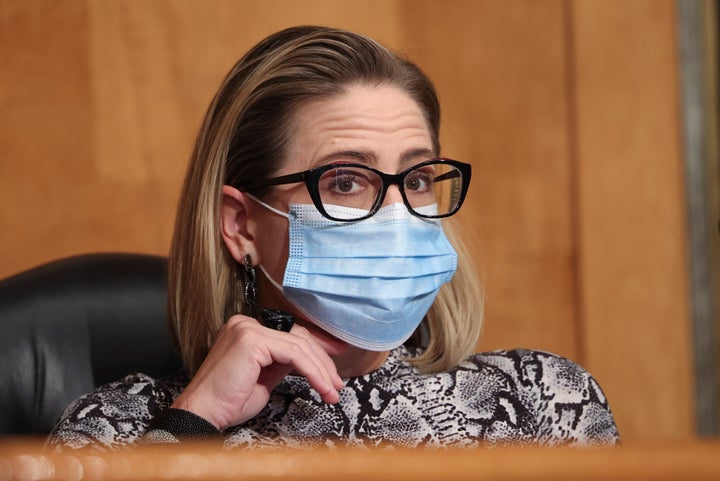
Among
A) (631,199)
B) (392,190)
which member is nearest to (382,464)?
(392,190)

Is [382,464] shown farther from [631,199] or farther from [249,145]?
[631,199]

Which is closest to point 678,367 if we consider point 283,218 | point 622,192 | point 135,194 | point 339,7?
point 622,192

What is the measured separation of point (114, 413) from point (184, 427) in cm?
20

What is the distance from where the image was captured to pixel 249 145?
5.36ft

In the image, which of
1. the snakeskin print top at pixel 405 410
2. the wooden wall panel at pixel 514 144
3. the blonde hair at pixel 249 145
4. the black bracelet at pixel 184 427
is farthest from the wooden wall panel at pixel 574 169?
the black bracelet at pixel 184 427

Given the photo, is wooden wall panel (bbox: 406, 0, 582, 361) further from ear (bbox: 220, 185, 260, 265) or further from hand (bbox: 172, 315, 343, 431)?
hand (bbox: 172, 315, 343, 431)

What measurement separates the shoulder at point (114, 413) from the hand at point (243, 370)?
0.13 metres

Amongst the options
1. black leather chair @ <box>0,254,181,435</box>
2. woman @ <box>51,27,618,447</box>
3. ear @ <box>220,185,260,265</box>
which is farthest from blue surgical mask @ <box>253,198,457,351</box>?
black leather chair @ <box>0,254,181,435</box>

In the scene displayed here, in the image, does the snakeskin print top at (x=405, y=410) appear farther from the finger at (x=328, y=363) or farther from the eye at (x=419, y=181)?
the eye at (x=419, y=181)

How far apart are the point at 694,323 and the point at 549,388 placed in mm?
1511

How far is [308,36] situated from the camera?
1.65 m

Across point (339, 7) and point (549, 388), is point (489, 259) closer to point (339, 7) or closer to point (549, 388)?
point (339, 7)

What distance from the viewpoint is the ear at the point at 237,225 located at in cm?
164

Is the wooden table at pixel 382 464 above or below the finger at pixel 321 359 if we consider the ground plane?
above
